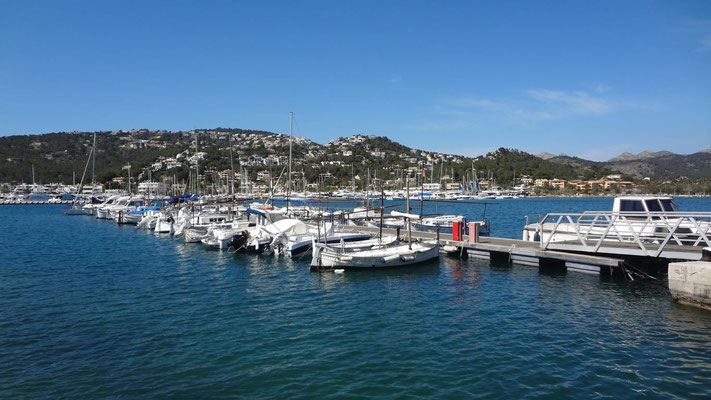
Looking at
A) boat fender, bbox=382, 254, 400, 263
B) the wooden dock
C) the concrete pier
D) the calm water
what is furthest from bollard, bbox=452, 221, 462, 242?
the concrete pier

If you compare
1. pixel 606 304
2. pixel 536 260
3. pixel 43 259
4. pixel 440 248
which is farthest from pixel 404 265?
pixel 43 259

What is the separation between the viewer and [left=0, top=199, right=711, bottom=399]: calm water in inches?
428

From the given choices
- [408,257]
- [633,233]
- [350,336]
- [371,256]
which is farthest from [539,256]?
[350,336]

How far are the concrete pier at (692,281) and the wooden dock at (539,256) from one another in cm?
387

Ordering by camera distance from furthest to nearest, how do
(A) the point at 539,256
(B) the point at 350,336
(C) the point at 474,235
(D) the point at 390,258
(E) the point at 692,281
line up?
(C) the point at 474,235
(D) the point at 390,258
(A) the point at 539,256
(E) the point at 692,281
(B) the point at 350,336

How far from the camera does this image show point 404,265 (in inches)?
1022

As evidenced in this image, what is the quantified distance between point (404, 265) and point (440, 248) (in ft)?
15.0

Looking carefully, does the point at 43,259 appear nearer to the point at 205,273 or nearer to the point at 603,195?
the point at 205,273

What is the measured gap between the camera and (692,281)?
53.8ft

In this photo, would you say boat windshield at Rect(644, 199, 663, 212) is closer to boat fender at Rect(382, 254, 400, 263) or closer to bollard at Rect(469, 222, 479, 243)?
bollard at Rect(469, 222, 479, 243)

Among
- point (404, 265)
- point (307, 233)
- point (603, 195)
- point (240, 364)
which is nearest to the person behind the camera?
point (240, 364)

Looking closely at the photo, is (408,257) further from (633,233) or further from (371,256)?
(633,233)

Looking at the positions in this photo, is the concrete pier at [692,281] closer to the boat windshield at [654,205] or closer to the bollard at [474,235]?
the boat windshield at [654,205]

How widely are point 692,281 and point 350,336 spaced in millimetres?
12895
